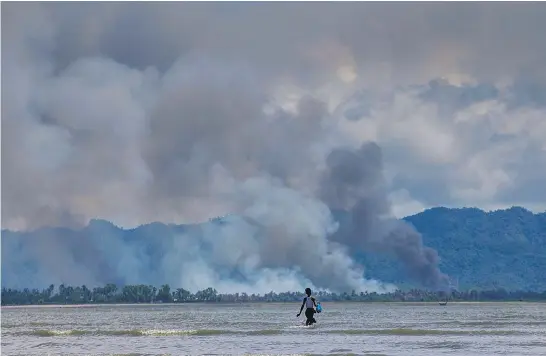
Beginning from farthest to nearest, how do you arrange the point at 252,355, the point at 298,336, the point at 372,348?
the point at 298,336
the point at 372,348
the point at 252,355

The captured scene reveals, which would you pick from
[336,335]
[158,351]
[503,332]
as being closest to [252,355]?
[158,351]

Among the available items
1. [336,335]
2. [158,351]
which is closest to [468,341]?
[336,335]

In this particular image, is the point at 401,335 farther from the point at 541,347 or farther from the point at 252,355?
the point at 252,355

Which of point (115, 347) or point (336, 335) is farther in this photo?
point (336, 335)

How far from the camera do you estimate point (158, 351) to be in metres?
48.0

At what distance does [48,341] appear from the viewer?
197 ft

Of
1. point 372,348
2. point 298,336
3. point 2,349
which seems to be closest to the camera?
point 372,348

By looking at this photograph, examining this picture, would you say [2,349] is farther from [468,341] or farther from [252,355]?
[468,341]

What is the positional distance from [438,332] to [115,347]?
2680 cm

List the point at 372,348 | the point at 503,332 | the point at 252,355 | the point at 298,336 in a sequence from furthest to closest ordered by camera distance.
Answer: the point at 503,332 → the point at 298,336 → the point at 372,348 → the point at 252,355

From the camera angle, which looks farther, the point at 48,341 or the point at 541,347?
the point at 48,341

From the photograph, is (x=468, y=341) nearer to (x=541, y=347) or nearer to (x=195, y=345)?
(x=541, y=347)

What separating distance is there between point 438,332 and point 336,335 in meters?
10.1

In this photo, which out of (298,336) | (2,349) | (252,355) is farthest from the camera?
(298,336)
